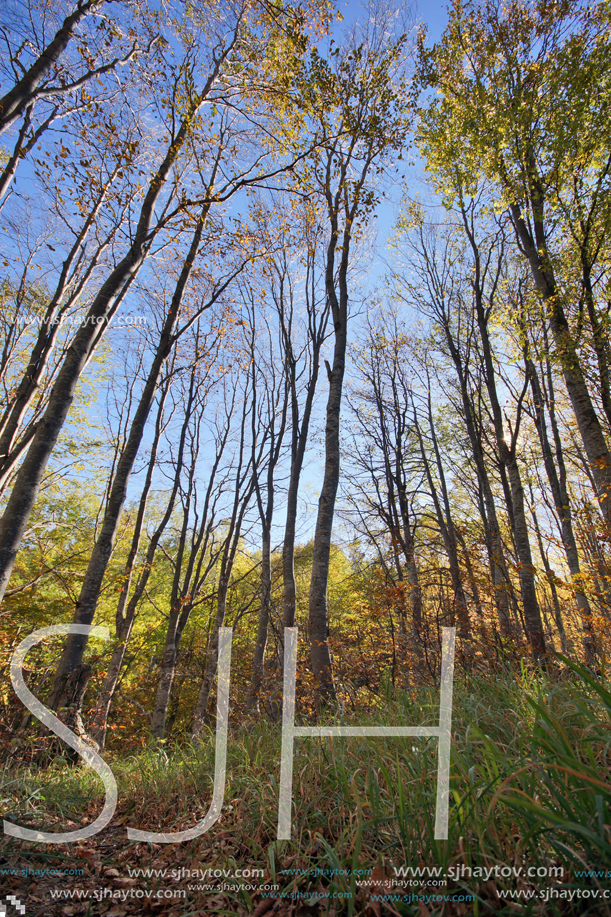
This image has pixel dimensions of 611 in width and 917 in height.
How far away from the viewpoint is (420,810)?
59.2 inches

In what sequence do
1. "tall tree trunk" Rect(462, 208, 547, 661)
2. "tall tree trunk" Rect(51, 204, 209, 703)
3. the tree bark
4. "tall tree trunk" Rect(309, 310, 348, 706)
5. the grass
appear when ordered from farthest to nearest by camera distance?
1. "tall tree trunk" Rect(462, 208, 547, 661)
2. "tall tree trunk" Rect(309, 310, 348, 706)
3. "tall tree trunk" Rect(51, 204, 209, 703)
4. the tree bark
5. the grass

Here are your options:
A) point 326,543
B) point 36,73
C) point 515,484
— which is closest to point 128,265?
point 36,73

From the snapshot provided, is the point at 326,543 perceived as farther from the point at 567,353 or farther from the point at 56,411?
the point at 567,353

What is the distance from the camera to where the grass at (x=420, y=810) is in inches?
44.5

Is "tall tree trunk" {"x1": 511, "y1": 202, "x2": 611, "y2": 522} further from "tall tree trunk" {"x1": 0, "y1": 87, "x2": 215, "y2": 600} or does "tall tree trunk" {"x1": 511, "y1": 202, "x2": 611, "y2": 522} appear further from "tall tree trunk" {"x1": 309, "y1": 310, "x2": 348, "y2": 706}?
"tall tree trunk" {"x1": 0, "y1": 87, "x2": 215, "y2": 600}

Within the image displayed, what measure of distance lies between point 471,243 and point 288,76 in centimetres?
528

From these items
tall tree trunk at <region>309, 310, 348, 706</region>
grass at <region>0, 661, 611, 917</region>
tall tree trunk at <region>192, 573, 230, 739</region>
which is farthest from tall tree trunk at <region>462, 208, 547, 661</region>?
tall tree trunk at <region>192, 573, 230, 739</region>

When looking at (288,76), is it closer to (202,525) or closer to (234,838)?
(234,838)

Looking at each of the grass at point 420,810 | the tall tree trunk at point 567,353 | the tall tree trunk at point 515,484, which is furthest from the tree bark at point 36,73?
the tall tree trunk at point 515,484

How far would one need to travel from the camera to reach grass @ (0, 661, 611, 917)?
1.13m

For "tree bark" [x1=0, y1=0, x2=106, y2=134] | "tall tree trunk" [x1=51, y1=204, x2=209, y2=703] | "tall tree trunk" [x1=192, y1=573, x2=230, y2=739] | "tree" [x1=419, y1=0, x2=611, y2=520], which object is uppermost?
"tree" [x1=419, y1=0, x2=611, y2=520]

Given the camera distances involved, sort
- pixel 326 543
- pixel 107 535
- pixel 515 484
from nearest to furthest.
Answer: pixel 107 535, pixel 326 543, pixel 515 484

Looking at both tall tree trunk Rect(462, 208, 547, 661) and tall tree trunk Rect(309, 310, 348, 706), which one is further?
tall tree trunk Rect(462, 208, 547, 661)

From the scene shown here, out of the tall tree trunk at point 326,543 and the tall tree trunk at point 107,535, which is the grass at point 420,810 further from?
the tall tree trunk at point 326,543
